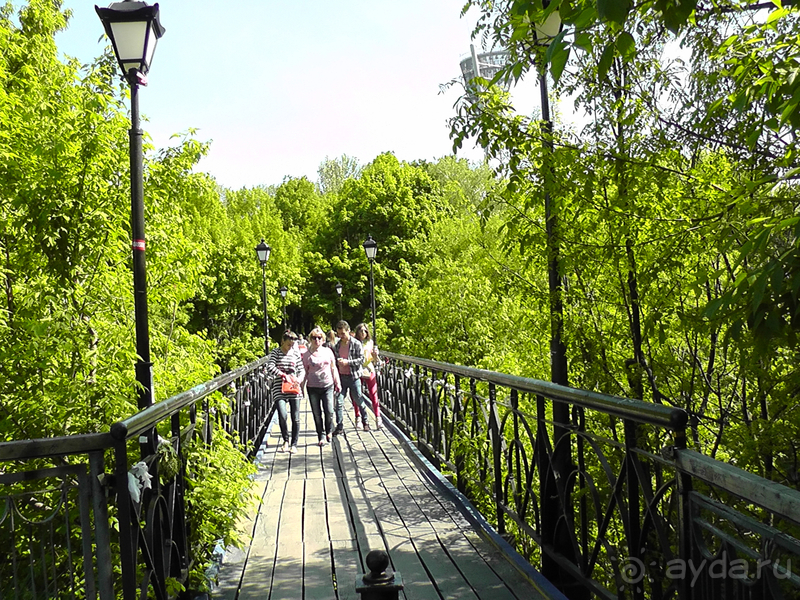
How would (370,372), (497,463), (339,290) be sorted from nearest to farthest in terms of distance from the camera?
(497,463) < (370,372) < (339,290)

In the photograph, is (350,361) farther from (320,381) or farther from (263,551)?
(263,551)

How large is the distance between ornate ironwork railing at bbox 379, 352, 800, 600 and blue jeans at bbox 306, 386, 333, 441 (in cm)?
246

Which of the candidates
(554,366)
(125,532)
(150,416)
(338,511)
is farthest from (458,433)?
(125,532)

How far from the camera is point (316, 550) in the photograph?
4.82 metres

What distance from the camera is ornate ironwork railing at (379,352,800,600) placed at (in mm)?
1846

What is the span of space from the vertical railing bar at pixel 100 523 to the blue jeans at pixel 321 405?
651 cm

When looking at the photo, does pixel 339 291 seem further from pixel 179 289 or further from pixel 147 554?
pixel 147 554

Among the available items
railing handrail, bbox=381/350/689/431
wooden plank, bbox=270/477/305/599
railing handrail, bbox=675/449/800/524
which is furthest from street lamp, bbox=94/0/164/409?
railing handrail, bbox=675/449/800/524

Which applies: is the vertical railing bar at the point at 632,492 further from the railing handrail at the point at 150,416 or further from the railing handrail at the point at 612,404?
the railing handrail at the point at 150,416

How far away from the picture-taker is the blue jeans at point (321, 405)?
30.1 ft

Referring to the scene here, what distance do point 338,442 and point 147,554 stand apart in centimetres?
668

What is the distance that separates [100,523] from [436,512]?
3479mm

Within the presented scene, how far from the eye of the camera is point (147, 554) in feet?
9.66

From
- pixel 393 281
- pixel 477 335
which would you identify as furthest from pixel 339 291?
pixel 477 335
